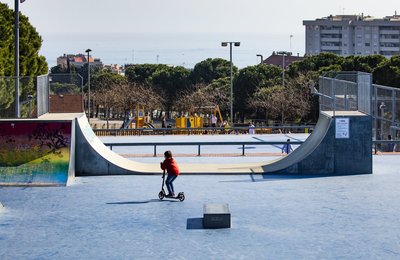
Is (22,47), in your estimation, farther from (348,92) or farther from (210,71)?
(210,71)

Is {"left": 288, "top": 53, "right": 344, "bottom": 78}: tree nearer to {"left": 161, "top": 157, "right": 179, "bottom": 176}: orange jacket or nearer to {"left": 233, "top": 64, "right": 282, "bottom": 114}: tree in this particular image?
{"left": 233, "top": 64, "right": 282, "bottom": 114}: tree

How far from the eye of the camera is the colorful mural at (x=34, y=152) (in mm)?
23781

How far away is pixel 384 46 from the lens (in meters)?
175

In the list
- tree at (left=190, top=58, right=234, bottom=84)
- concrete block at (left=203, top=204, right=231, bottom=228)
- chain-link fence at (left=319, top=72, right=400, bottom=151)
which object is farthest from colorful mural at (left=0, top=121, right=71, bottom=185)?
tree at (left=190, top=58, right=234, bottom=84)

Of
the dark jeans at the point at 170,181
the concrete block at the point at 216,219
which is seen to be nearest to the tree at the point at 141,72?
the dark jeans at the point at 170,181

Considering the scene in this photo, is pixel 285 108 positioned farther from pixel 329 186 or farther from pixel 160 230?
pixel 160 230

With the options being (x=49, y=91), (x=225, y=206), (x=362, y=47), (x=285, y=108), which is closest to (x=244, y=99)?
(x=285, y=108)

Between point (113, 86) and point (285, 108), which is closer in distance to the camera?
point (285, 108)

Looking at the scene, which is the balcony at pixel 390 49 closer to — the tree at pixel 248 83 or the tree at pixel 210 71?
the tree at pixel 210 71

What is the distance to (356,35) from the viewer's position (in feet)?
573

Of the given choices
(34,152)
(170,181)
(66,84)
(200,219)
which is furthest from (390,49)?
(200,219)

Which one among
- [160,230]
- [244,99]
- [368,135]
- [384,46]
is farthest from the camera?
[384,46]

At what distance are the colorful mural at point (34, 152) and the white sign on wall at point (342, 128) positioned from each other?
7.80 metres

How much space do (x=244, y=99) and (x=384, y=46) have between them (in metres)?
101
